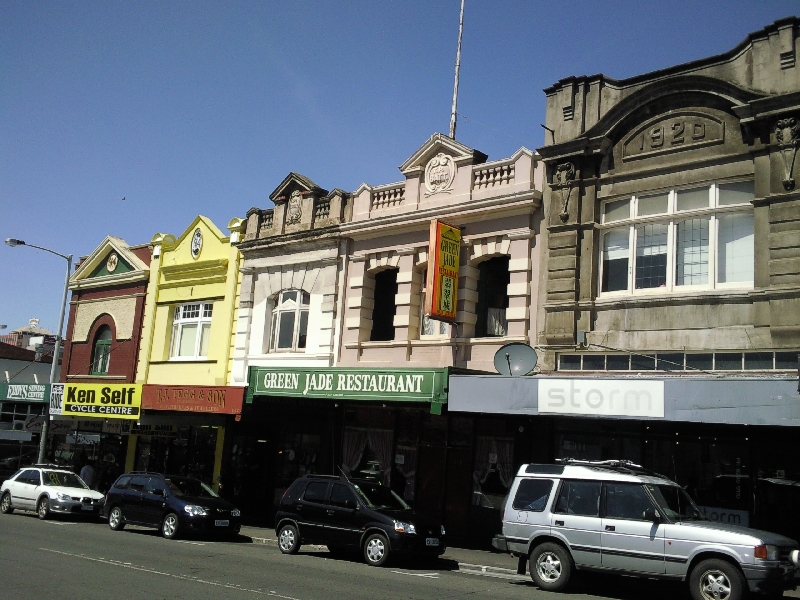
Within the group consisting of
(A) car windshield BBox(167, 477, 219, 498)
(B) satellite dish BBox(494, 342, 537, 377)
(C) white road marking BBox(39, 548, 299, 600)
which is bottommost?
(C) white road marking BBox(39, 548, 299, 600)

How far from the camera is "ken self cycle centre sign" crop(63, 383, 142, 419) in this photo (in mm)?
24484

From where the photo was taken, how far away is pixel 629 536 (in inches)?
464

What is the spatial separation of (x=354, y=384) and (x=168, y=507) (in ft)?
16.5

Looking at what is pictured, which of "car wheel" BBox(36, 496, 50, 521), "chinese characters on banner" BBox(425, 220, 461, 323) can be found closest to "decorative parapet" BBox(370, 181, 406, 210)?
"chinese characters on banner" BBox(425, 220, 461, 323)

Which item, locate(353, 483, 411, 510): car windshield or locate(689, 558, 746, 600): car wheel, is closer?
locate(689, 558, 746, 600): car wheel

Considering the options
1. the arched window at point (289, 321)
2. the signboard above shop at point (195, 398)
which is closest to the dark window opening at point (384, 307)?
the arched window at point (289, 321)

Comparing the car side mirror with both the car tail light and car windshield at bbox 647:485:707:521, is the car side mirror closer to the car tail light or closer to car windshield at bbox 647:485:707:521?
car windshield at bbox 647:485:707:521

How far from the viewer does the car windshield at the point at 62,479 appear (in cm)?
2253

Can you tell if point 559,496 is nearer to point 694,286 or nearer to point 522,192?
point 694,286

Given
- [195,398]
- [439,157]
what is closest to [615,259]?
[439,157]

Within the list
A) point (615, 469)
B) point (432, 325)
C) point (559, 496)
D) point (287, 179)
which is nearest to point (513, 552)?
point (559, 496)

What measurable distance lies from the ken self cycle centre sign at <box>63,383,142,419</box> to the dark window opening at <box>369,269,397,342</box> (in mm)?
7746

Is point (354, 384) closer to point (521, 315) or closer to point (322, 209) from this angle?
point (521, 315)

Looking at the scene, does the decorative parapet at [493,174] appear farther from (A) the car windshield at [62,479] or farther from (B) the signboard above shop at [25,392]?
(B) the signboard above shop at [25,392]
